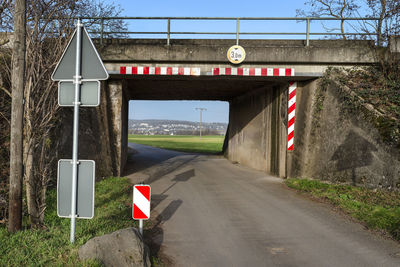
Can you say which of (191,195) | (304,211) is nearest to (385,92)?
(304,211)

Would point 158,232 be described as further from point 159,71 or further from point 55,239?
point 159,71

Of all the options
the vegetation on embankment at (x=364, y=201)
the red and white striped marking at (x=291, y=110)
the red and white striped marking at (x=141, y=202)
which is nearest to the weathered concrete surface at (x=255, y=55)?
the red and white striped marking at (x=291, y=110)

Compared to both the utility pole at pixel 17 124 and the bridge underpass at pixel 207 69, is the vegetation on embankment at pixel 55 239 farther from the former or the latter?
the bridge underpass at pixel 207 69

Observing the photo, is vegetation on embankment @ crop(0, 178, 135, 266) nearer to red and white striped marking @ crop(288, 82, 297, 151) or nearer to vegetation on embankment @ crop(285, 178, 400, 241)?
vegetation on embankment @ crop(285, 178, 400, 241)

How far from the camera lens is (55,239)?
434 cm

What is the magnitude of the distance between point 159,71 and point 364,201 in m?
7.35

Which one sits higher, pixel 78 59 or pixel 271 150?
pixel 78 59

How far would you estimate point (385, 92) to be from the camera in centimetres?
917

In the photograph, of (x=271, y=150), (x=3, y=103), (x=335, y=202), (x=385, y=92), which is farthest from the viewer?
(x=271, y=150)

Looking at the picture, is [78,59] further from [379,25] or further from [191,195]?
[379,25]

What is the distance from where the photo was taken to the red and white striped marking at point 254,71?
10227 millimetres

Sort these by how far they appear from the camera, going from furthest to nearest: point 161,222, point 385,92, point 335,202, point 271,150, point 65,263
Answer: point 271,150
point 385,92
point 335,202
point 161,222
point 65,263

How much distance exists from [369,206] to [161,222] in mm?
4790

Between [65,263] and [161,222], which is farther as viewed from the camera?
[161,222]
